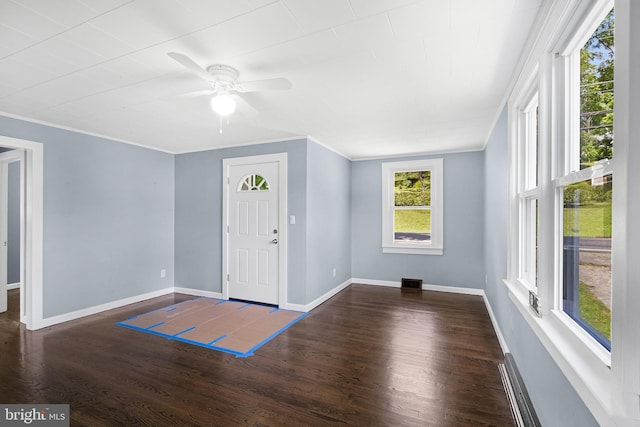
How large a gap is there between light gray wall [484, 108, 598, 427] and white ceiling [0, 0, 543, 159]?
25.2 inches

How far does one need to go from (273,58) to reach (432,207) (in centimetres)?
411

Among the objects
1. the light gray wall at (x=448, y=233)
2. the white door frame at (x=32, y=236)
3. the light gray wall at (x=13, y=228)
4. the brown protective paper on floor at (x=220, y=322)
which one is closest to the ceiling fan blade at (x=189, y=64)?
the brown protective paper on floor at (x=220, y=322)

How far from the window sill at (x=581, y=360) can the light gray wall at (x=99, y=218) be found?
483 cm

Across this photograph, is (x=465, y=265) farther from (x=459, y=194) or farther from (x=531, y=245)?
(x=531, y=245)

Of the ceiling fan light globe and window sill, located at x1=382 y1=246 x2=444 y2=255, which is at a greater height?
the ceiling fan light globe

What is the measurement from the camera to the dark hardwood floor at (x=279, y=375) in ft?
6.50

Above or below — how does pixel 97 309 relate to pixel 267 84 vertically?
below

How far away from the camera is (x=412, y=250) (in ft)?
17.6

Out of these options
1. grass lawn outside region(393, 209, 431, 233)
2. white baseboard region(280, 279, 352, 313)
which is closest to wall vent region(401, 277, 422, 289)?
grass lawn outside region(393, 209, 431, 233)

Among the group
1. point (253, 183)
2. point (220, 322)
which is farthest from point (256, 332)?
point (253, 183)

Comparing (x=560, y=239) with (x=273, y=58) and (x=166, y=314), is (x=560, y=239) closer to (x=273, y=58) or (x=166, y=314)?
(x=273, y=58)

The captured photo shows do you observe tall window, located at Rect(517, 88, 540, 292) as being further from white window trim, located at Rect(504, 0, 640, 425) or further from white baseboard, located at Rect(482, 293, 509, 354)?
white baseboard, located at Rect(482, 293, 509, 354)

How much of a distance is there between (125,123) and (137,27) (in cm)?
222

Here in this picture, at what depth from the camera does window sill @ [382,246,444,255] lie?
5.22 metres
